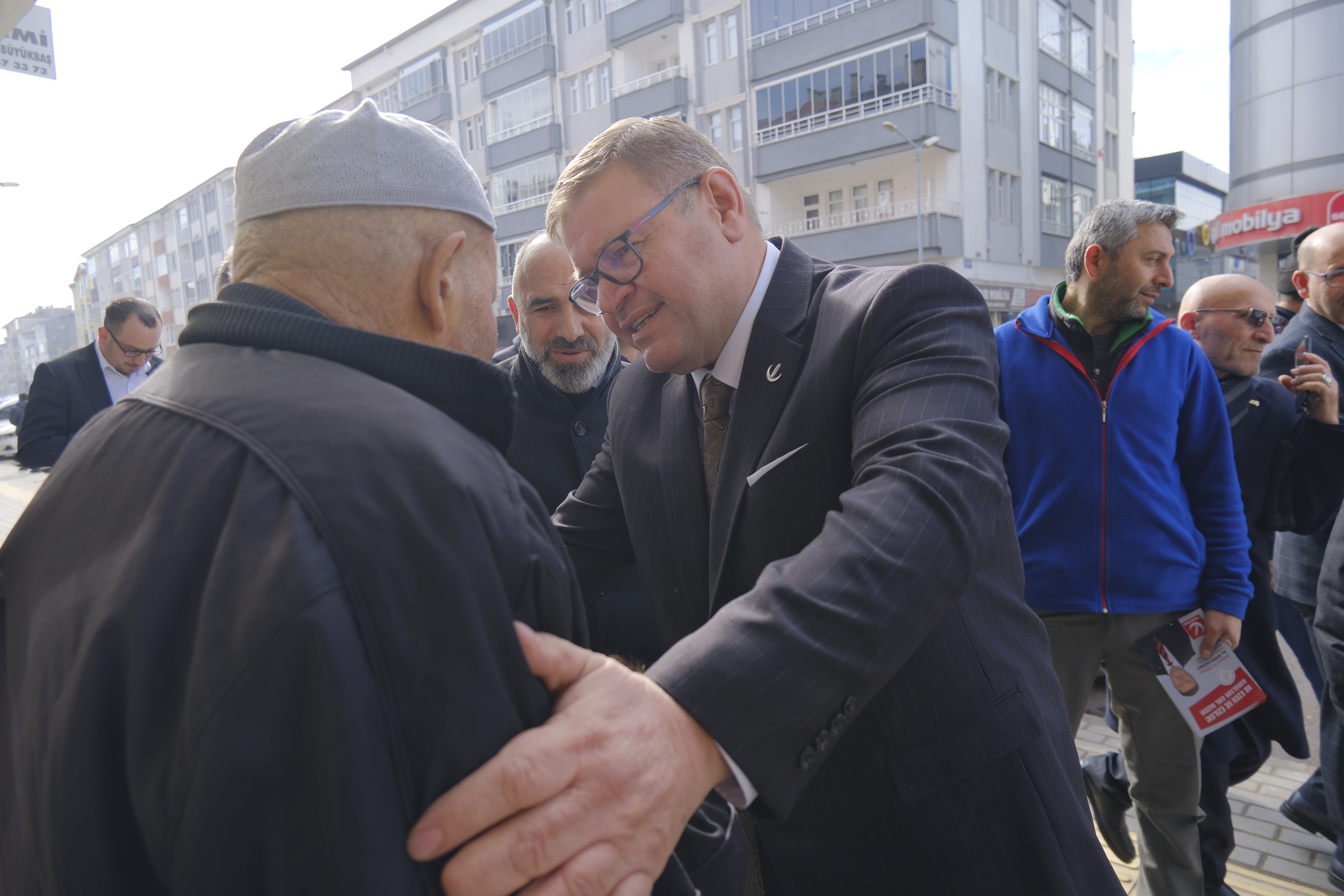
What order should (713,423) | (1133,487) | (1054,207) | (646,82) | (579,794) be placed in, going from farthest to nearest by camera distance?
(646,82) → (1054,207) → (1133,487) → (713,423) → (579,794)

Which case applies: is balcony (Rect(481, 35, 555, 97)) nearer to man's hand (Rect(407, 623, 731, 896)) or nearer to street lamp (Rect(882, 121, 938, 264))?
street lamp (Rect(882, 121, 938, 264))

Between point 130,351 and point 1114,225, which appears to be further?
point 130,351

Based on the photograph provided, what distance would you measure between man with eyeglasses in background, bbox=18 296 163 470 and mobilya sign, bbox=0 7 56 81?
7.92 ft

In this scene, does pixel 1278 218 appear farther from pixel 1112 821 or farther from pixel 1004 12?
pixel 1112 821

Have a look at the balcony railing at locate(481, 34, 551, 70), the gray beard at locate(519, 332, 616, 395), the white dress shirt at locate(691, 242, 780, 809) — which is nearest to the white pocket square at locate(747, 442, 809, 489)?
the white dress shirt at locate(691, 242, 780, 809)

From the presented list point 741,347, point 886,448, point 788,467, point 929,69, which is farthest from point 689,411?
point 929,69

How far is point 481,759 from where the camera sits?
0.91m

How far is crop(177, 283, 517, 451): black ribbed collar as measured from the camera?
104 centimetres

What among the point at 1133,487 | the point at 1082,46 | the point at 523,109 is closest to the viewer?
the point at 1133,487

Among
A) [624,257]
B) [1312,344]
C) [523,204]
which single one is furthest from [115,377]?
[523,204]

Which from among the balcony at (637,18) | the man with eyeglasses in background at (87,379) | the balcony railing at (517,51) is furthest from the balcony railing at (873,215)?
the man with eyeglasses in background at (87,379)

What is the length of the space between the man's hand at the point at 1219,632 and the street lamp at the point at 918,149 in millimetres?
19619

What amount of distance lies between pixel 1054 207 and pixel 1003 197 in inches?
136

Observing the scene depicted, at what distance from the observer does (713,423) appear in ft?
6.17
